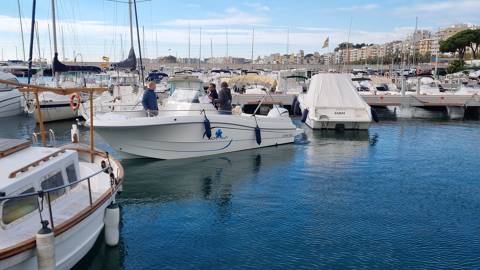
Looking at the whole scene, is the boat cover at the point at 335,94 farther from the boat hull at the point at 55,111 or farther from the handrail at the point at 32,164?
the handrail at the point at 32,164

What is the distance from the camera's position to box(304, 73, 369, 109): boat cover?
22.6m

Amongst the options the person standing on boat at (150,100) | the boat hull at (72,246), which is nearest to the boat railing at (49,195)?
the boat hull at (72,246)

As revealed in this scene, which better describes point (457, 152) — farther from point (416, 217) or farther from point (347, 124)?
point (416, 217)

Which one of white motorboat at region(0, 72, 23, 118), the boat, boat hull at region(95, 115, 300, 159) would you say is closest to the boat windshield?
boat hull at region(95, 115, 300, 159)

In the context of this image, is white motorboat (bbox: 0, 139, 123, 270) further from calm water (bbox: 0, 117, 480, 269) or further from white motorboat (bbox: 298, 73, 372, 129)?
white motorboat (bbox: 298, 73, 372, 129)

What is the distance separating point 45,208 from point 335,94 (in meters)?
18.1

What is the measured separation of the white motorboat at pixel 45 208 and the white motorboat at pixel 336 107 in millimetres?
15075

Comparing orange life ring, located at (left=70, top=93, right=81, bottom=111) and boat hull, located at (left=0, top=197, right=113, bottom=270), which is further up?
orange life ring, located at (left=70, top=93, right=81, bottom=111)

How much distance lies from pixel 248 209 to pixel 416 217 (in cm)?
384

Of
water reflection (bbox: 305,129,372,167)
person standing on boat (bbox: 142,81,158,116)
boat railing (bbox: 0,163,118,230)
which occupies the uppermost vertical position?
person standing on boat (bbox: 142,81,158,116)

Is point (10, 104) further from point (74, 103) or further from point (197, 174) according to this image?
point (74, 103)

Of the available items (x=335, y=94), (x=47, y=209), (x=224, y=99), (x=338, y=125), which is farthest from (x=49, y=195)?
(x=335, y=94)

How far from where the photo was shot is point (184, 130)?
48.5 ft

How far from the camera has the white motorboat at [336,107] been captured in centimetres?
2192
